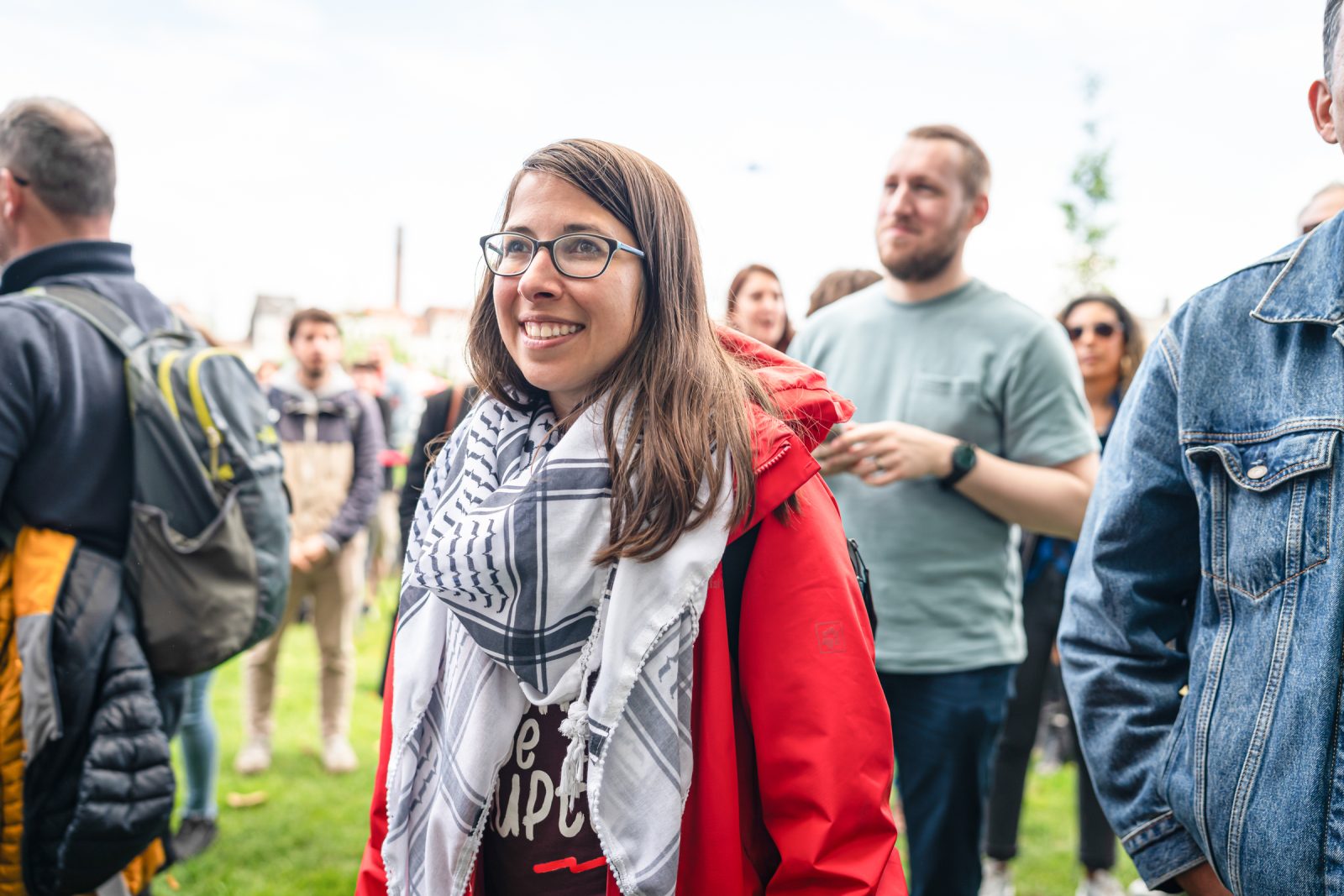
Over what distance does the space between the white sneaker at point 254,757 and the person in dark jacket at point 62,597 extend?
2.83 meters

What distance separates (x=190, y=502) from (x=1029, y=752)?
3.26 meters

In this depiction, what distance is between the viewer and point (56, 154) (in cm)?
259

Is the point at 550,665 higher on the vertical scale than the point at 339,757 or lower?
higher

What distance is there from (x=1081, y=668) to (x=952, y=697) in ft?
3.83

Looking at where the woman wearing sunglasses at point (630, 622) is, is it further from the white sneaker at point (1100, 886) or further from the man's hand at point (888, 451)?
the white sneaker at point (1100, 886)

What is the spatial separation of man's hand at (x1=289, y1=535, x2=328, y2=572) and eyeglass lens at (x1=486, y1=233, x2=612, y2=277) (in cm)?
423

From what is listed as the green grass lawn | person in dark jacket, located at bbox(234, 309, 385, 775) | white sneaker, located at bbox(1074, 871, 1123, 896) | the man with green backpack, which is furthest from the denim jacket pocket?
person in dark jacket, located at bbox(234, 309, 385, 775)

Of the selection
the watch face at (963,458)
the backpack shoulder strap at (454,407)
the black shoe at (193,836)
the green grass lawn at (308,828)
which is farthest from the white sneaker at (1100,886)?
the black shoe at (193,836)

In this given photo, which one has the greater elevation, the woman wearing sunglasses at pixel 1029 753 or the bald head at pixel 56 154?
the bald head at pixel 56 154

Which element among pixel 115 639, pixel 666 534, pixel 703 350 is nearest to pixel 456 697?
pixel 666 534

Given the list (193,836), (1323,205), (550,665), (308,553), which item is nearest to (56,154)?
(550,665)

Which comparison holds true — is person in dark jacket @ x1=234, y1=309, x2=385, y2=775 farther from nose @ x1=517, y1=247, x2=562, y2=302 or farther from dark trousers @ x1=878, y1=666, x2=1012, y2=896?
nose @ x1=517, y1=247, x2=562, y2=302

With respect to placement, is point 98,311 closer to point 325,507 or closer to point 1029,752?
point 325,507

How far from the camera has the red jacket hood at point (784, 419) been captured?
1457 millimetres
